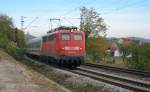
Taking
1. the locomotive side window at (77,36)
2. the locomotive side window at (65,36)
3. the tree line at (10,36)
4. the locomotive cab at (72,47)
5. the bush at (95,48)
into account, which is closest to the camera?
the locomotive cab at (72,47)

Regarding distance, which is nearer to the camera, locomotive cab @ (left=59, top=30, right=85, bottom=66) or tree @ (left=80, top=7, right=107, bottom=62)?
locomotive cab @ (left=59, top=30, right=85, bottom=66)

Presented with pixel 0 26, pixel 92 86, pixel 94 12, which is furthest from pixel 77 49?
pixel 0 26

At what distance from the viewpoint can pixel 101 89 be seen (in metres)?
17.9

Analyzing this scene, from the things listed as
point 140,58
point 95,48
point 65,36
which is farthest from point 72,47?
point 95,48

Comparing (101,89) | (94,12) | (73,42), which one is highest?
(94,12)

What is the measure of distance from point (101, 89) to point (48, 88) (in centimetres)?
266

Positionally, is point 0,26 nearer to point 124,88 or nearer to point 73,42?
point 73,42

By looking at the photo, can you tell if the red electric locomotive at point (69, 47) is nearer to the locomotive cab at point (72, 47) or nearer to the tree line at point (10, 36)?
the locomotive cab at point (72, 47)

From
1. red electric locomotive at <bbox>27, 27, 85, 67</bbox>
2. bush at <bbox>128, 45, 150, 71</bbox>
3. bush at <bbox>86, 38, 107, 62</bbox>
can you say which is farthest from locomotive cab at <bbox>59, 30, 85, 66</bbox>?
bush at <bbox>86, 38, 107, 62</bbox>

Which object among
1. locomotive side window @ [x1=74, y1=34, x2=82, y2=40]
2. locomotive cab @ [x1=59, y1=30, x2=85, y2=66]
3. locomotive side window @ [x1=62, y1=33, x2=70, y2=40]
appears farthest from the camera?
locomotive side window @ [x1=74, y1=34, x2=82, y2=40]

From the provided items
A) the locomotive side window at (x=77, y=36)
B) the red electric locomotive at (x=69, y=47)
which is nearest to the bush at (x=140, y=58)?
the red electric locomotive at (x=69, y=47)

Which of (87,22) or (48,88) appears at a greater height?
(87,22)

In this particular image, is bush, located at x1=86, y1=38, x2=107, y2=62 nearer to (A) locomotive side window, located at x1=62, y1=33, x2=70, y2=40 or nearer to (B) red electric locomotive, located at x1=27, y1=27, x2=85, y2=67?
(B) red electric locomotive, located at x1=27, y1=27, x2=85, y2=67

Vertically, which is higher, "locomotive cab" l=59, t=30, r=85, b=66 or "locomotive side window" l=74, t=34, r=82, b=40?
"locomotive side window" l=74, t=34, r=82, b=40
